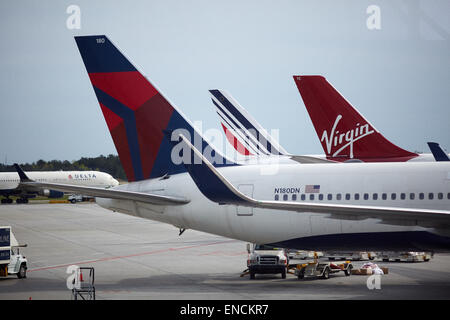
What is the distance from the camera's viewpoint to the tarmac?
22911 mm

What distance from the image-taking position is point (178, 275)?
27984mm

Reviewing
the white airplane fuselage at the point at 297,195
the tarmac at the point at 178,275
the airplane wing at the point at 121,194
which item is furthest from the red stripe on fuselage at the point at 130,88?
the tarmac at the point at 178,275

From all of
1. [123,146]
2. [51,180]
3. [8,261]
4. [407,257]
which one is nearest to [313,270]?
[407,257]

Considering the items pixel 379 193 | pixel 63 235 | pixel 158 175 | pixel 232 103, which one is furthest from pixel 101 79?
pixel 63 235

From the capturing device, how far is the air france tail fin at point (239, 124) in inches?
1697

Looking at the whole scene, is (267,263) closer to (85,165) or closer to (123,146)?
(123,146)

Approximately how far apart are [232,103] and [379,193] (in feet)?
74.8

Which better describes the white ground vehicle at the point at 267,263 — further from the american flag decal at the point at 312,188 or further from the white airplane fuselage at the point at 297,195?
the american flag decal at the point at 312,188

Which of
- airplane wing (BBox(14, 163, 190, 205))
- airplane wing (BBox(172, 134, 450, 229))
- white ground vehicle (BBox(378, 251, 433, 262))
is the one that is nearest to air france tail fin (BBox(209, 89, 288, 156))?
white ground vehicle (BBox(378, 251, 433, 262))

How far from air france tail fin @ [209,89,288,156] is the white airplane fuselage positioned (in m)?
17.2

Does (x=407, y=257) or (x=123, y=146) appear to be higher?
(x=123, y=146)

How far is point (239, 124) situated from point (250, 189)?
20.2m

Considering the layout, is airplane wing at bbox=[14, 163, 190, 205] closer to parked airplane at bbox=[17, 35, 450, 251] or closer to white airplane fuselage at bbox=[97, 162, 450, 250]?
parked airplane at bbox=[17, 35, 450, 251]
